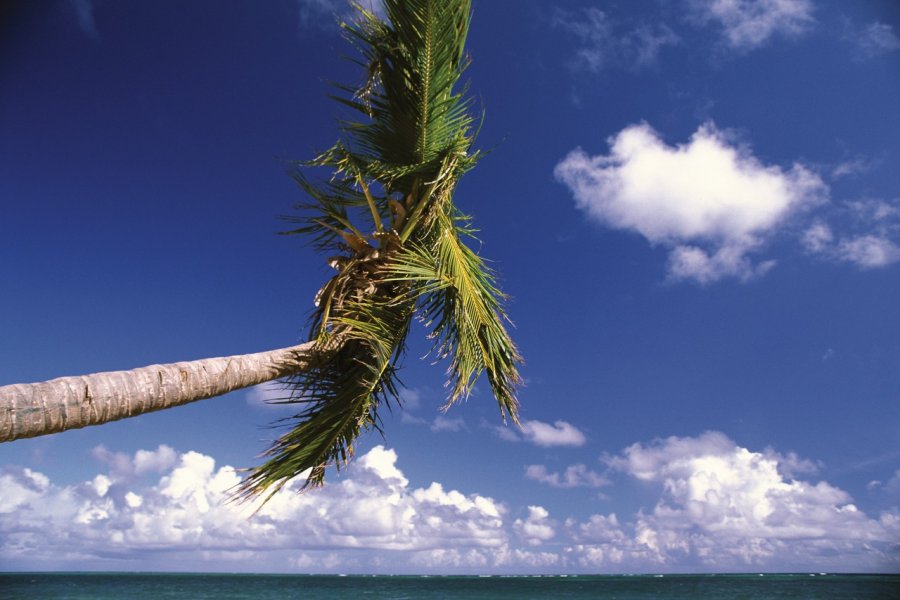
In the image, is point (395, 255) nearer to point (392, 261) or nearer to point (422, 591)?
point (392, 261)

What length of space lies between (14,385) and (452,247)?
315cm

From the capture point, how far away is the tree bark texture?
8.80 feet

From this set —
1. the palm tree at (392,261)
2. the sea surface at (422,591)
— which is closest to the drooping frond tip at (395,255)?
the palm tree at (392,261)

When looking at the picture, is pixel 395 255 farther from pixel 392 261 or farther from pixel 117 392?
pixel 117 392

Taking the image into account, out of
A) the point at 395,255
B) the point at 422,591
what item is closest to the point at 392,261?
the point at 395,255

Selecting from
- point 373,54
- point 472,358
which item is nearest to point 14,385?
point 472,358

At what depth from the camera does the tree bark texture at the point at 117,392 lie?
2682 millimetres

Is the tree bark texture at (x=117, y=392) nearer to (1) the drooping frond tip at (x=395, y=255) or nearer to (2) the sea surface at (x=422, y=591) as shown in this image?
(1) the drooping frond tip at (x=395, y=255)

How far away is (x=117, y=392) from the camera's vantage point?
312cm

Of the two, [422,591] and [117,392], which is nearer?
[117,392]

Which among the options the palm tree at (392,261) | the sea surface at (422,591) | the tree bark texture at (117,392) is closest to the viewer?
the tree bark texture at (117,392)

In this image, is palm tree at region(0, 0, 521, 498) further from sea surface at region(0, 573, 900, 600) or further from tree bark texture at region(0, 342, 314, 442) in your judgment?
sea surface at region(0, 573, 900, 600)

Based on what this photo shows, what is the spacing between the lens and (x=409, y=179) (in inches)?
217

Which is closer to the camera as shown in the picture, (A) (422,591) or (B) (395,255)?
(B) (395,255)
